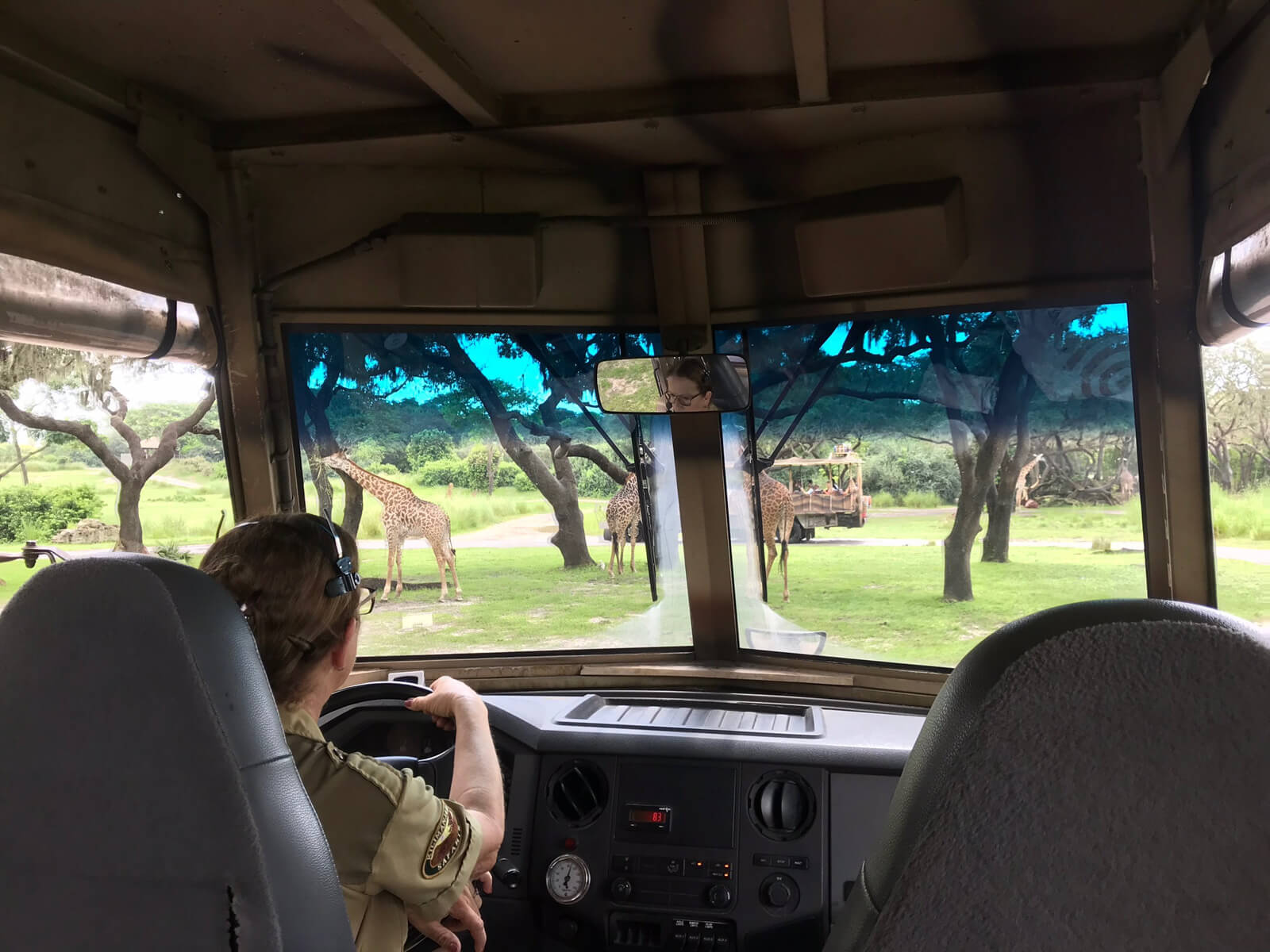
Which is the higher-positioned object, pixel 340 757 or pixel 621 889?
Result: pixel 340 757

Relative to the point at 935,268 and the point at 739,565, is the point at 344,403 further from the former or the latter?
the point at 935,268

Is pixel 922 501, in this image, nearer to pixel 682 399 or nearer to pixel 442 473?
pixel 682 399

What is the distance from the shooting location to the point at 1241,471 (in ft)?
8.82

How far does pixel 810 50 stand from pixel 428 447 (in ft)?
6.98

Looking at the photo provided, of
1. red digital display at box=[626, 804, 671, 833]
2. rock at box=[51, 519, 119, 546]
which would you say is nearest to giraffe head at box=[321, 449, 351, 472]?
rock at box=[51, 519, 119, 546]

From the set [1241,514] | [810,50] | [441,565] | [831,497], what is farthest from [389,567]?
[1241,514]

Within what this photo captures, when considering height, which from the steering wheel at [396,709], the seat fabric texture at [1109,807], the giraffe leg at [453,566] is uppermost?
the seat fabric texture at [1109,807]

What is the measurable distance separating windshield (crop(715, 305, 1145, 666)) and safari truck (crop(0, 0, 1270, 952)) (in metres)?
0.02

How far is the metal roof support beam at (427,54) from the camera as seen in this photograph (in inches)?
85.5

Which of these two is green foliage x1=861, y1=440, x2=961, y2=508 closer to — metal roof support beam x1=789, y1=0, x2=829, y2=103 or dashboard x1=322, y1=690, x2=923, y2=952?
dashboard x1=322, y1=690, x2=923, y2=952

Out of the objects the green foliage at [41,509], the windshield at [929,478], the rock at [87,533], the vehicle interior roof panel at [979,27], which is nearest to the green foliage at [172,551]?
the rock at [87,533]

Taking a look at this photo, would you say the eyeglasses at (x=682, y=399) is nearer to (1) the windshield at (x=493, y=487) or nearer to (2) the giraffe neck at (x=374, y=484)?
(1) the windshield at (x=493, y=487)

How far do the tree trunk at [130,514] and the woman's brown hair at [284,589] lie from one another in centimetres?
202

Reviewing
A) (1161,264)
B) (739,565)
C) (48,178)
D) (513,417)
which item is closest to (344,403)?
(513,417)
